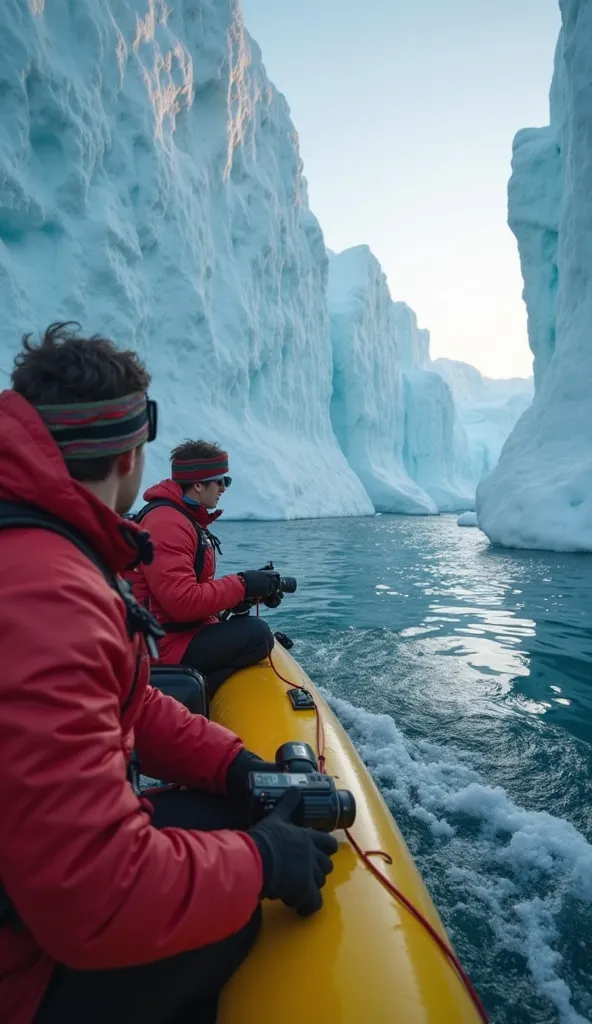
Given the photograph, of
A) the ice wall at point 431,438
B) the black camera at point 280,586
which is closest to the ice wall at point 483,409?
the ice wall at point 431,438

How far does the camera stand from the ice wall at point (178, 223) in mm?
15445

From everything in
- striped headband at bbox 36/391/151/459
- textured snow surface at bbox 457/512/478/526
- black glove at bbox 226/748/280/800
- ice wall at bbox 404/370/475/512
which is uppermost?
ice wall at bbox 404/370/475/512

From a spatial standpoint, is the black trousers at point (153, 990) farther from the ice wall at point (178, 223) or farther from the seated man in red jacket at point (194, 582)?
the ice wall at point (178, 223)

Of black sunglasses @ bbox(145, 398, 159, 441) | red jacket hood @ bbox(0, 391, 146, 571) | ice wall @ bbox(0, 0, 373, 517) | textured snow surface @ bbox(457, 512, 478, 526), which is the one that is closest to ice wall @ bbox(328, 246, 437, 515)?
ice wall @ bbox(0, 0, 373, 517)

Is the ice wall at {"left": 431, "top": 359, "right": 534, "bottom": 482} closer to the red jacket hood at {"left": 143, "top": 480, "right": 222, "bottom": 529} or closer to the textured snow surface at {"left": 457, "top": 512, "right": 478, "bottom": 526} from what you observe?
the textured snow surface at {"left": 457, "top": 512, "right": 478, "bottom": 526}

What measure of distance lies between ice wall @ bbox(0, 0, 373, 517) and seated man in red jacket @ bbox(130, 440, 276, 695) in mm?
13803

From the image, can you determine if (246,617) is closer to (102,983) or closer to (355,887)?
(355,887)

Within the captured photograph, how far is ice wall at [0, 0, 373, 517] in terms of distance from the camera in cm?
1545

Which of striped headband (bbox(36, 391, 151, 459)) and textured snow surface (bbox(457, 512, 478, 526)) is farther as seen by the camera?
textured snow surface (bbox(457, 512, 478, 526))

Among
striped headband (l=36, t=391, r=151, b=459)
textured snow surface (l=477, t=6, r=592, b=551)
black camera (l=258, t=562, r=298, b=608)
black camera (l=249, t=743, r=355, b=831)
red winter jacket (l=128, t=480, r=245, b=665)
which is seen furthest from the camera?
textured snow surface (l=477, t=6, r=592, b=551)

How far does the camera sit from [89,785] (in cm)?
77

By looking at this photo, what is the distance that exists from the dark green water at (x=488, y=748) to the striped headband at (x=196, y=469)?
169 centimetres

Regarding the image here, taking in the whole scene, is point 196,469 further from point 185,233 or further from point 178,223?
point 185,233

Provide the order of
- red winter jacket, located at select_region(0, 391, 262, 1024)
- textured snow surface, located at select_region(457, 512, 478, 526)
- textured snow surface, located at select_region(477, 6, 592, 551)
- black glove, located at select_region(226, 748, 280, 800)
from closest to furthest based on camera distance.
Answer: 1. red winter jacket, located at select_region(0, 391, 262, 1024)
2. black glove, located at select_region(226, 748, 280, 800)
3. textured snow surface, located at select_region(477, 6, 592, 551)
4. textured snow surface, located at select_region(457, 512, 478, 526)
